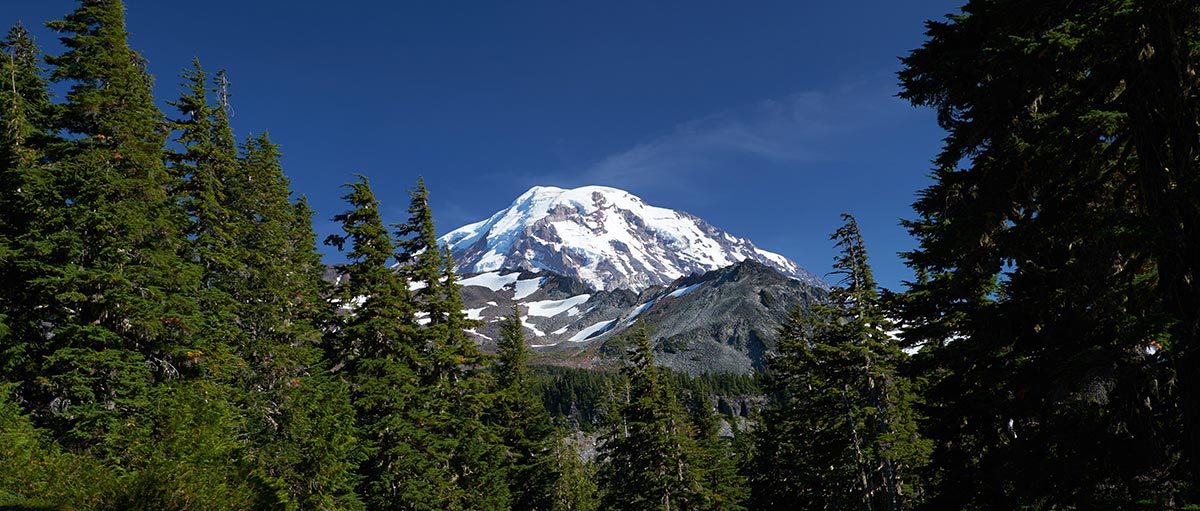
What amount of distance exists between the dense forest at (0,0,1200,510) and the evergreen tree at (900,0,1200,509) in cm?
5

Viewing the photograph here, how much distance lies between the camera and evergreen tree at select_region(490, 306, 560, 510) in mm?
34375

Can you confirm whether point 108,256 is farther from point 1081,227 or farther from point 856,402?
point 856,402

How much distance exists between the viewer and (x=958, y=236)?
870 centimetres

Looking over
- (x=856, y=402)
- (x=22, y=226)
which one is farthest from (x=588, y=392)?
(x=22, y=226)

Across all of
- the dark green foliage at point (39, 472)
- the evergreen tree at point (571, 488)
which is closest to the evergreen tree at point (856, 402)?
the dark green foliage at point (39, 472)

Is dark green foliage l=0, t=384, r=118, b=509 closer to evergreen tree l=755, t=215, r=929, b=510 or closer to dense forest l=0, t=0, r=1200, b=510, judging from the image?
dense forest l=0, t=0, r=1200, b=510

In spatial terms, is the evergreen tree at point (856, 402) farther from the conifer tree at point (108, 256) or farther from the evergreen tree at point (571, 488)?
the evergreen tree at point (571, 488)

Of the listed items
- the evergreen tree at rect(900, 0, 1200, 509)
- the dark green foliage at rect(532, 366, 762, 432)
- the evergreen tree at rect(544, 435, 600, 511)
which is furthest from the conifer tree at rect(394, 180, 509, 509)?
the dark green foliage at rect(532, 366, 762, 432)

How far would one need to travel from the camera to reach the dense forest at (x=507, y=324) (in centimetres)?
748

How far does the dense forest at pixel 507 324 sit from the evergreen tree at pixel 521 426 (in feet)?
0.73

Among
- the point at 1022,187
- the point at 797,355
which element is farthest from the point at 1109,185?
the point at 797,355

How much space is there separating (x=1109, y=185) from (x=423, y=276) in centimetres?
2223

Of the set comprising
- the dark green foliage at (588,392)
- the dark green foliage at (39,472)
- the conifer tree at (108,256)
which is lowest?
the dark green foliage at (39,472)

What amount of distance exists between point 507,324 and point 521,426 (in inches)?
247
